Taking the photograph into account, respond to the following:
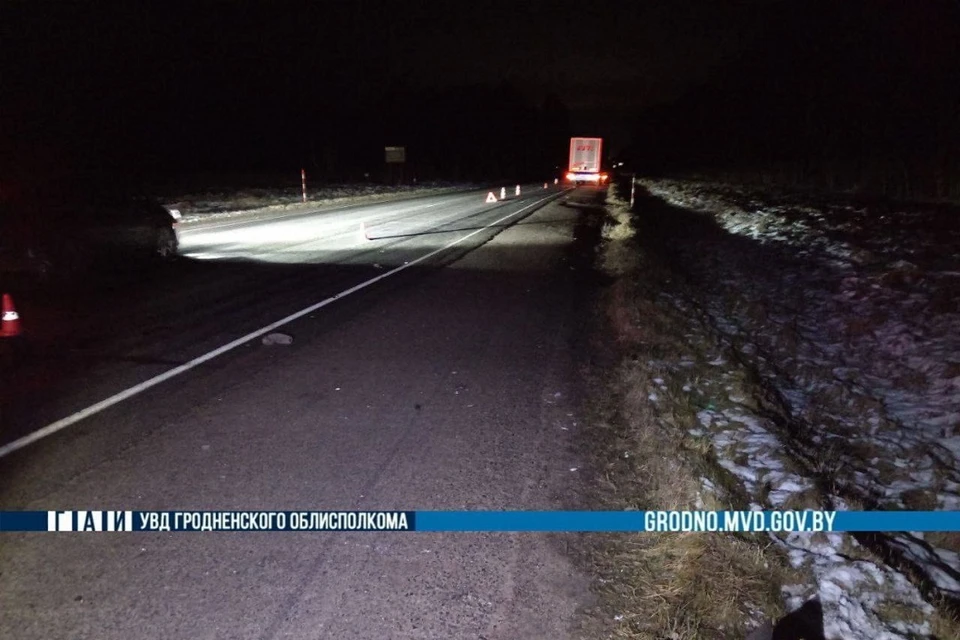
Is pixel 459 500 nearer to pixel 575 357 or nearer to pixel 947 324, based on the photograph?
pixel 575 357

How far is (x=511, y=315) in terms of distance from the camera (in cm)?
970

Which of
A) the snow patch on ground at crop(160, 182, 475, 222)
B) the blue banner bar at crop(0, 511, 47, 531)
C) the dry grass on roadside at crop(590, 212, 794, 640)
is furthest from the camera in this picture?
the snow patch on ground at crop(160, 182, 475, 222)

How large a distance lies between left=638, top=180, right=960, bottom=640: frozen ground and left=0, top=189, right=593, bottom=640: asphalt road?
1.37 metres

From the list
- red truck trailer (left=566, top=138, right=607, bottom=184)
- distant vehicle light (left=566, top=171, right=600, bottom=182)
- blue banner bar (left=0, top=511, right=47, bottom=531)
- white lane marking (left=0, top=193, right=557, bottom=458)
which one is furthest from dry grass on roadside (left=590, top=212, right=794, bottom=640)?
distant vehicle light (left=566, top=171, right=600, bottom=182)

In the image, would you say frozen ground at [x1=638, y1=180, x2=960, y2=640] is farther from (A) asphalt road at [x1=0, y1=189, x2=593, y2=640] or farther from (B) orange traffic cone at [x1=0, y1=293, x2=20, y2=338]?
(B) orange traffic cone at [x1=0, y1=293, x2=20, y2=338]

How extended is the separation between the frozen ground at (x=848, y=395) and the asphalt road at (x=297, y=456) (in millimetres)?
1372

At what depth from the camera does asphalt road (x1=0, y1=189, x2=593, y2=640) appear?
335 centimetres

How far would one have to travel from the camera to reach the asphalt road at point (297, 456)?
3352 millimetres

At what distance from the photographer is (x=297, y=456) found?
196 inches

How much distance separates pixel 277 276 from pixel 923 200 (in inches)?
728

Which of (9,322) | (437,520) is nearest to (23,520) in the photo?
(437,520)

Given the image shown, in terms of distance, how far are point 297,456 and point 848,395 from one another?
542 cm

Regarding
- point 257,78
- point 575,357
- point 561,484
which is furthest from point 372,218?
point 257,78

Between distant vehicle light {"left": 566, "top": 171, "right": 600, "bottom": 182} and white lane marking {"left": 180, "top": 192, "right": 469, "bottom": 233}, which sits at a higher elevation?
distant vehicle light {"left": 566, "top": 171, "right": 600, "bottom": 182}
